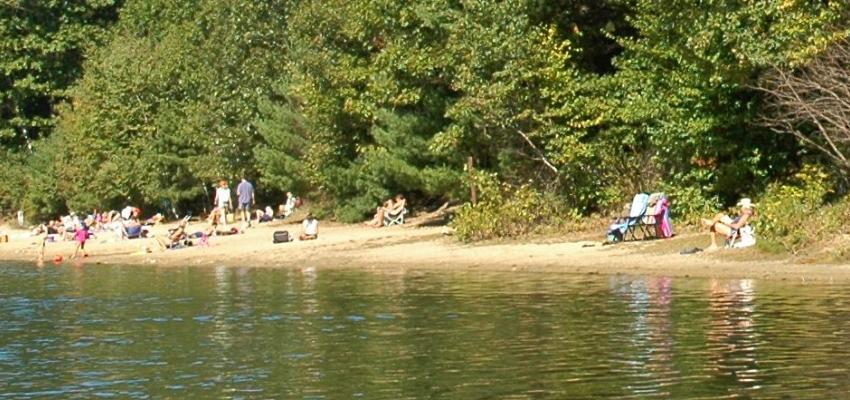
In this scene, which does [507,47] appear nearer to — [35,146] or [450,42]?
[450,42]

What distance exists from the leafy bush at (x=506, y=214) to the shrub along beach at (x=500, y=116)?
4 centimetres

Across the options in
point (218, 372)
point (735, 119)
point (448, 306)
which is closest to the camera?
point (218, 372)

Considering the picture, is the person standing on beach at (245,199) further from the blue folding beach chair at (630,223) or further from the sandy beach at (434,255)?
the blue folding beach chair at (630,223)

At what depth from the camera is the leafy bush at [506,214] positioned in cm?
3262

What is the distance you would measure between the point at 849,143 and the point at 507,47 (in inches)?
293

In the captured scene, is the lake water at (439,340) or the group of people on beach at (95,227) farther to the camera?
the group of people on beach at (95,227)

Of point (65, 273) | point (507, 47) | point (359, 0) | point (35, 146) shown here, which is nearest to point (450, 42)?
point (507, 47)

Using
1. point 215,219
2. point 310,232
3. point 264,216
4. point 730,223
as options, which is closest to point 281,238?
point 310,232

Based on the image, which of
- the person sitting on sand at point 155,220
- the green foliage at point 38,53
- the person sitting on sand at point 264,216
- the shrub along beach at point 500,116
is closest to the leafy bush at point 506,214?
the shrub along beach at point 500,116

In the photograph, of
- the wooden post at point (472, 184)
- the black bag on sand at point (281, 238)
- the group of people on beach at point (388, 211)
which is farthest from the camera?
the group of people on beach at point (388, 211)

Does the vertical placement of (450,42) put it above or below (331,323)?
above

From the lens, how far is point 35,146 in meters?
63.1

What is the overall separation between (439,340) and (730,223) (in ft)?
31.3

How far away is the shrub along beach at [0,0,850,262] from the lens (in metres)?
27.7
